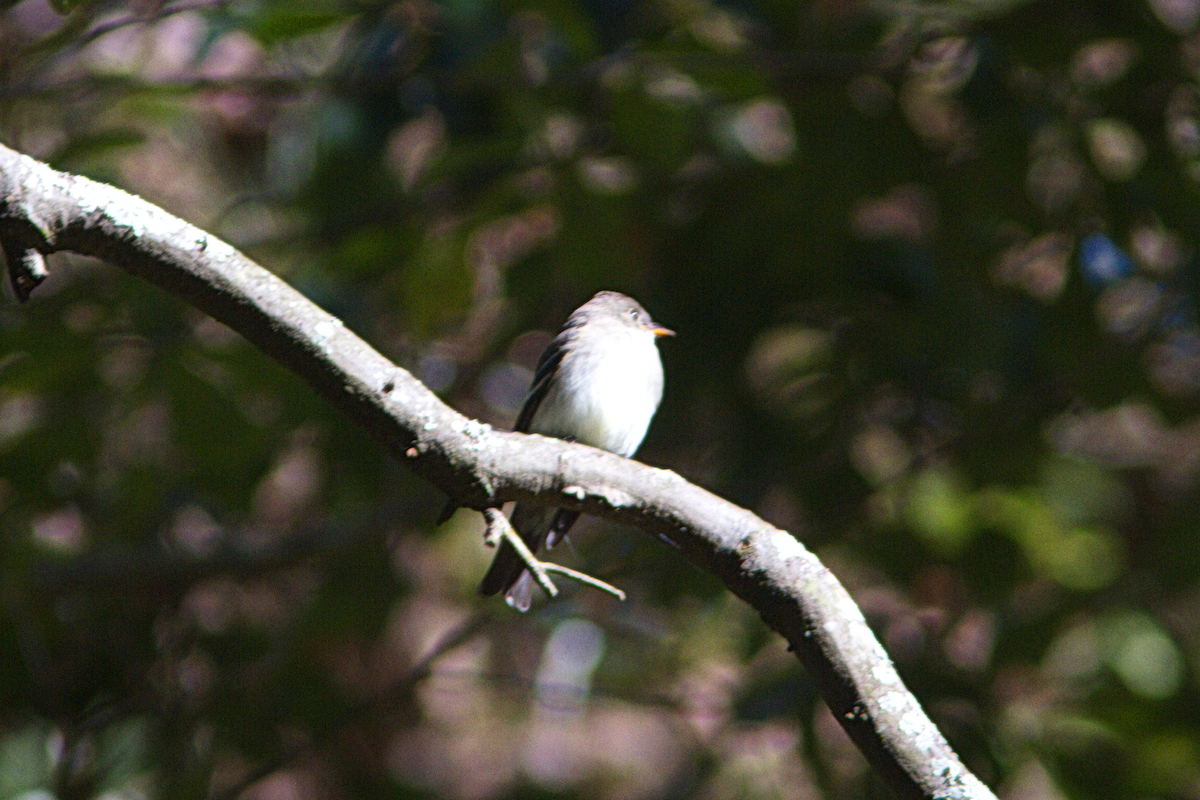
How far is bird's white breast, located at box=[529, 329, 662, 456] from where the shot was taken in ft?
13.7

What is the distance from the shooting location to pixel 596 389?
4.21 metres

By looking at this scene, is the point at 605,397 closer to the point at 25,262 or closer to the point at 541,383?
the point at 541,383

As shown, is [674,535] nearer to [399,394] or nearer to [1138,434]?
[399,394]

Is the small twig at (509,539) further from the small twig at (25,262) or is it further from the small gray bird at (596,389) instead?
the small gray bird at (596,389)

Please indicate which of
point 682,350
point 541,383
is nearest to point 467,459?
point 541,383

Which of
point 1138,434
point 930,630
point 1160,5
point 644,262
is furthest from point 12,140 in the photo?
point 1138,434

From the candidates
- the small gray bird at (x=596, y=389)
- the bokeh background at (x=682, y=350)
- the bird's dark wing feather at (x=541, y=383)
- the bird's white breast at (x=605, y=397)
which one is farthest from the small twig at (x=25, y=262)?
the bird's dark wing feather at (x=541, y=383)

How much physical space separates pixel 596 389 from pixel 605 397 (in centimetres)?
5

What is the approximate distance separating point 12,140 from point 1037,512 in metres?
4.00

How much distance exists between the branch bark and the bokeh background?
66.5 inches

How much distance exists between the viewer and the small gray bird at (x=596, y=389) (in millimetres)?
4133

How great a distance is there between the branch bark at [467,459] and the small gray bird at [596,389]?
5.43 feet

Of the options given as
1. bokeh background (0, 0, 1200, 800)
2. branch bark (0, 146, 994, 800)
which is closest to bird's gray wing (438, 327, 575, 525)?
bokeh background (0, 0, 1200, 800)

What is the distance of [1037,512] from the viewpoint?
199 inches
